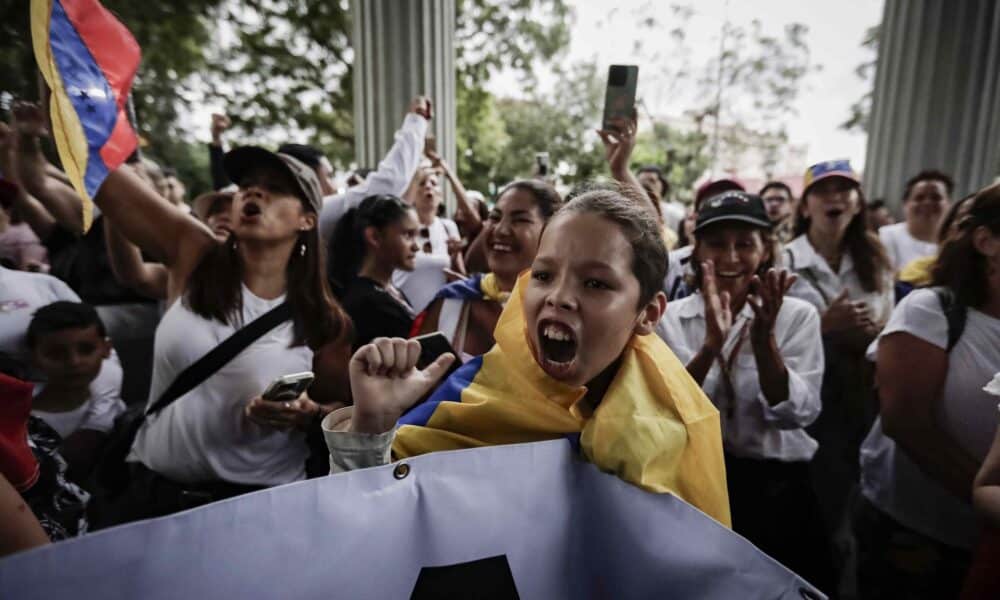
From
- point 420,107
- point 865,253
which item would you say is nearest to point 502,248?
point 420,107

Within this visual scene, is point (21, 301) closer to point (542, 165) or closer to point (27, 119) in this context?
point (27, 119)

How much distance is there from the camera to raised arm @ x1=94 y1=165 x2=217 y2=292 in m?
1.99

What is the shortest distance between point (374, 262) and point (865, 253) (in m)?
2.73

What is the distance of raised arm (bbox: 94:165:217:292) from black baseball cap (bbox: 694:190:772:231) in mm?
1985

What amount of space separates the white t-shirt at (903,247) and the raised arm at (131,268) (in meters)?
4.65

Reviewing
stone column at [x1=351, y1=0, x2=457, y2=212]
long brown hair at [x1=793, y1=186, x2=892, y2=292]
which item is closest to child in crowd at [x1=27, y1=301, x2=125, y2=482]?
long brown hair at [x1=793, y1=186, x2=892, y2=292]

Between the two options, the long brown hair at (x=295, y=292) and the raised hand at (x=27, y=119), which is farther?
the raised hand at (x=27, y=119)

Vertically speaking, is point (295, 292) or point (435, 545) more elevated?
point (295, 292)

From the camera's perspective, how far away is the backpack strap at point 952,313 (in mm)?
1962

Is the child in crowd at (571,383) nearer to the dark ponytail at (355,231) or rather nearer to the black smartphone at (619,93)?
the black smartphone at (619,93)

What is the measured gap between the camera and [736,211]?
2510mm

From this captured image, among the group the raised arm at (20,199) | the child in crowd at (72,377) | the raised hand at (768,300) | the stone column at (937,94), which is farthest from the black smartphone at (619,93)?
the stone column at (937,94)

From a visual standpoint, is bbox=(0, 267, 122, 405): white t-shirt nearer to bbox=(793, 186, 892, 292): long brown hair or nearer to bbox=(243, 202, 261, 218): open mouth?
bbox=(243, 202, 261, 218): open mouth

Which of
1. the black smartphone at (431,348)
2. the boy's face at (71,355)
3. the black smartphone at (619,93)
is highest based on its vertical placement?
the black smartphone at (619,93)
